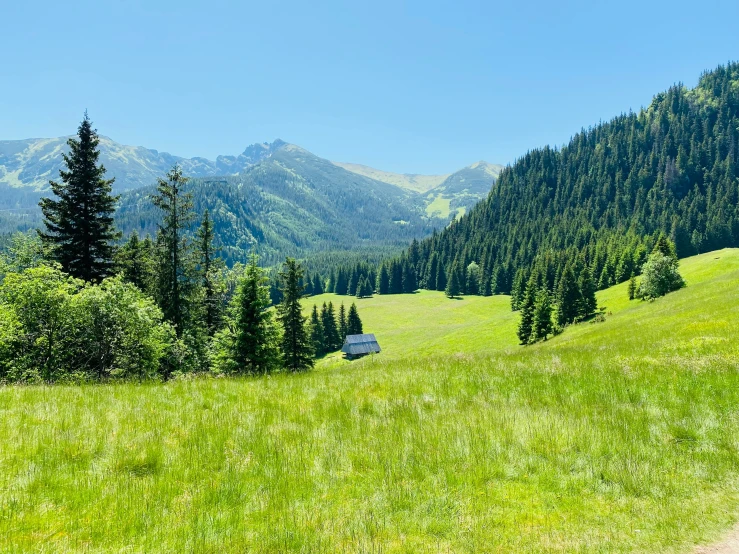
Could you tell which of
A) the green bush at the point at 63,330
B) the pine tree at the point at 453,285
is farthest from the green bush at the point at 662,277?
the pine tree at the point at 453,285

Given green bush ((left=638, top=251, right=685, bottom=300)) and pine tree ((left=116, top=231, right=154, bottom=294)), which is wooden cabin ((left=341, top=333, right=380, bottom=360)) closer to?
green bush ((left=638, top=251, right=685, bottom=300))

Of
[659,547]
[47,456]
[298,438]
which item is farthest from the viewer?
[298,438]

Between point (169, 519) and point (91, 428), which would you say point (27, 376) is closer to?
point (91, 428)

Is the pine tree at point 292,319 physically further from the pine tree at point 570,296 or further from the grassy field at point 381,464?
the pine tree at point 570,296

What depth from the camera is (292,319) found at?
4394 centimetres

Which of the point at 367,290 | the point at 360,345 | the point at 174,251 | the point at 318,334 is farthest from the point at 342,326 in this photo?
the point at 367,290

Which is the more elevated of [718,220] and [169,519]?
[718,220]

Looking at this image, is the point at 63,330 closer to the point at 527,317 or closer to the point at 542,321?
the point at 542,321

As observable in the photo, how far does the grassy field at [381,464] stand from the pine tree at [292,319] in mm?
31912

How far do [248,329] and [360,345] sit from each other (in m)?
66.6

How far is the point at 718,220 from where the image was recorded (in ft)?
520

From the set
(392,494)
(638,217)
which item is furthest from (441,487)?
(638,217)

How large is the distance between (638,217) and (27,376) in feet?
780

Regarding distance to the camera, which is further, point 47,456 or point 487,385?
point 487,385
